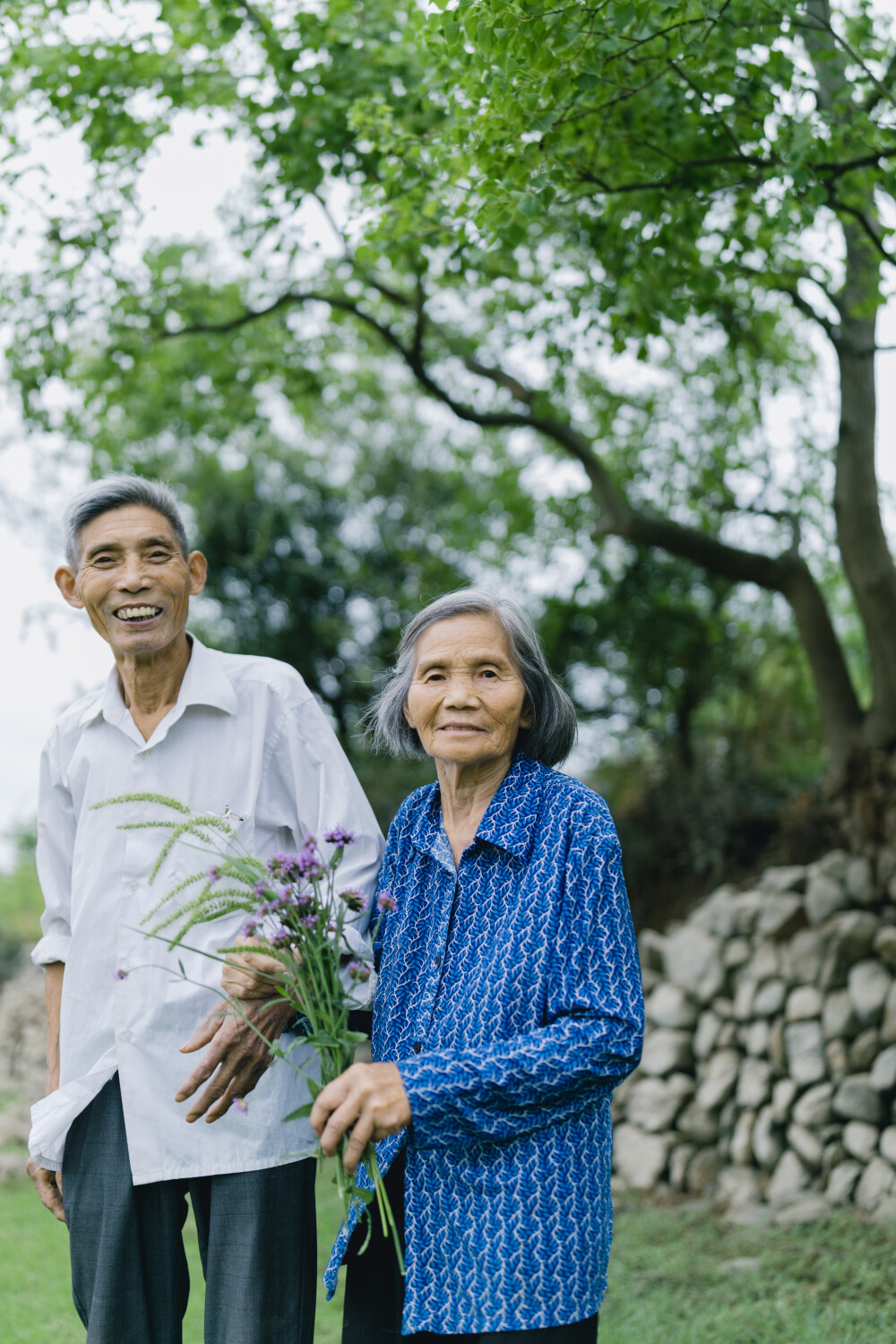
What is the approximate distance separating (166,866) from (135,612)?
18.6 inches

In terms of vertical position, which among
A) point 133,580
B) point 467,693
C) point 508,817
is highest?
point 133,580

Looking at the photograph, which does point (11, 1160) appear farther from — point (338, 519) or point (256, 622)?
point (338, 519)

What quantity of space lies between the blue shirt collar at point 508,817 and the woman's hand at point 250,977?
1.04 ft

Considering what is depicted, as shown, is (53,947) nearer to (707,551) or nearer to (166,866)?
(166,866)

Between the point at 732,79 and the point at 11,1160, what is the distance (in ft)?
19.1

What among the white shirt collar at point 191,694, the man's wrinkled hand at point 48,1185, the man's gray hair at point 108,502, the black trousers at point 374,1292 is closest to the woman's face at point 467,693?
the white shirt collar at point 191,694

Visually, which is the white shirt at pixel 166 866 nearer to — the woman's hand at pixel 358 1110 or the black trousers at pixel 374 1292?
the black trousers at pixel 374 1292

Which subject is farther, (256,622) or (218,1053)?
(256,622)

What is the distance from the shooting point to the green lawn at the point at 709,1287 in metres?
3.36

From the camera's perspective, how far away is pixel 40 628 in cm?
833

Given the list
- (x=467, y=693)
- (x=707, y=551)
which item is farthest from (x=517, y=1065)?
(x=707, y=551)

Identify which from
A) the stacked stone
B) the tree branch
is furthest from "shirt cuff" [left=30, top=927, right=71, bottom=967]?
the tree branch

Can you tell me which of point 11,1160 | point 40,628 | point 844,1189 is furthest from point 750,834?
point 40,628

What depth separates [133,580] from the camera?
2104 mm
